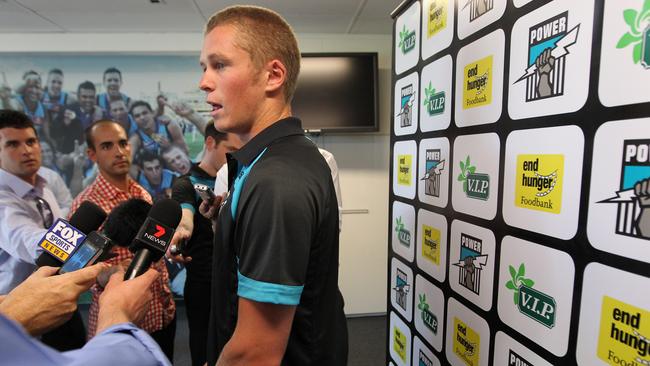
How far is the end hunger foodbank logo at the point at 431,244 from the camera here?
1378mm

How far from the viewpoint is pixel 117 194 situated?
1.86 m

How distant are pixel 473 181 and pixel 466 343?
1.78ft

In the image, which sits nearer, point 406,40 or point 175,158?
point 406,40

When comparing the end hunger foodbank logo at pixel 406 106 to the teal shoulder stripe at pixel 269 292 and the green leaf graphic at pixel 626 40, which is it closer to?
the green leaf graphic at pixel 626 40

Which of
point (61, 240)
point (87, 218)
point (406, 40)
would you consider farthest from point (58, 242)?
point (406, 40)

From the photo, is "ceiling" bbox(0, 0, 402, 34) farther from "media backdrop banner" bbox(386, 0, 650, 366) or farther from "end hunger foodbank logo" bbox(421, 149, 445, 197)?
"end hunger foodbank logo" bbox(421, 149, 445, 197)

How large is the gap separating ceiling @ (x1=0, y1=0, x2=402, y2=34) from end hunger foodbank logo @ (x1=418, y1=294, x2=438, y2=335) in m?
2.03

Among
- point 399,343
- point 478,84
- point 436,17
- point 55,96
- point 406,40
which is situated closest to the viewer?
point 478,84

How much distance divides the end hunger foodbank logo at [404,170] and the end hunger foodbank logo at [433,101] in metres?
0.25

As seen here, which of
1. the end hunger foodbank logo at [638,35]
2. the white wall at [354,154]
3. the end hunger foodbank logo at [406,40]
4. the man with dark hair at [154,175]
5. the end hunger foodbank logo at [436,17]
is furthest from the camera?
the man with dark hair at [154,175]

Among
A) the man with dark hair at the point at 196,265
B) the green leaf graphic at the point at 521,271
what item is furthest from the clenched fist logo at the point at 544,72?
the man with dark hair at the point at 196,265

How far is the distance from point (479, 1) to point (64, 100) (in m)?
3.61

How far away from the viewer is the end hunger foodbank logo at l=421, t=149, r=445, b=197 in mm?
1354

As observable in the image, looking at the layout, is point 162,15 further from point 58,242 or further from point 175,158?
point 58,242
